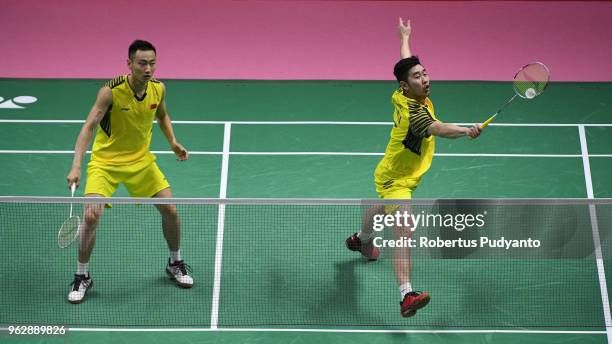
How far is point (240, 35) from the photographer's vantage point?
12.2 meters

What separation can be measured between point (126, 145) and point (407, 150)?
90.9 inches

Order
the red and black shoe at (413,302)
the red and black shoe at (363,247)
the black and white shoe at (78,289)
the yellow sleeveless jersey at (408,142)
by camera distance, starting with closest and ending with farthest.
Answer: the red and black shoe at (413,302)
the yellow sleeveless jersey at (408,142)
the black and white shoe at (78,289)
the red and black shoe at (363,247)

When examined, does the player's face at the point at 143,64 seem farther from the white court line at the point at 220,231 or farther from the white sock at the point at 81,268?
the white court line at the point at 220,231

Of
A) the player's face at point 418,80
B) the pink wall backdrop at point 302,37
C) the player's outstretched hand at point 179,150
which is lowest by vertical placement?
the player's outstretched hand at point 179,150

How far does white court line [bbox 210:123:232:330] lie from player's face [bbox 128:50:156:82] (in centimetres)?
173

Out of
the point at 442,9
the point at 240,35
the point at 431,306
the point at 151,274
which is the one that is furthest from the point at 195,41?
the point at 431,306

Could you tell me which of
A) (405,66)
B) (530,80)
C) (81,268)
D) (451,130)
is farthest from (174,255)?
(530,80)

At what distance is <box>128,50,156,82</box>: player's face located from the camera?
7.31 meters

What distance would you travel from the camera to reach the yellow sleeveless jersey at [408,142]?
7.30 metres

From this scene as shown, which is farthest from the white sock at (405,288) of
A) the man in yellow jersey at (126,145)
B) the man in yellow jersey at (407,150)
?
the man in yellow jersey at (126,145)

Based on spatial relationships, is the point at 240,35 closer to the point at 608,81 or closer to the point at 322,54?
the point at 322,54

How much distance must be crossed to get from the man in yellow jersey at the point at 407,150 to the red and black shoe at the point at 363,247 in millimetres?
225

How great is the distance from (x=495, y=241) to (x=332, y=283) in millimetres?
1550

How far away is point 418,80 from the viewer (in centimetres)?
732
